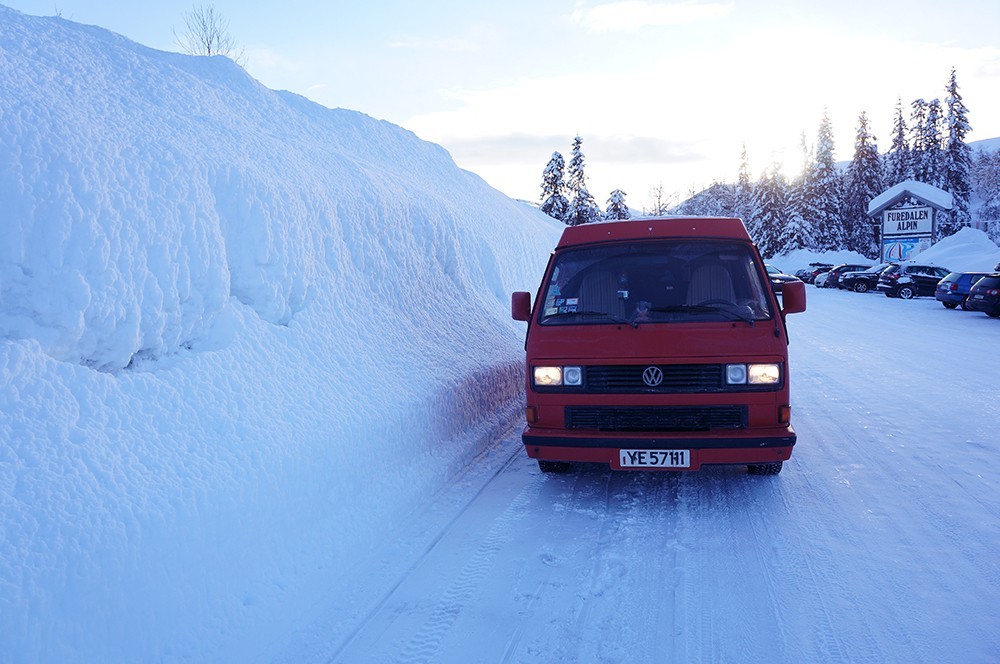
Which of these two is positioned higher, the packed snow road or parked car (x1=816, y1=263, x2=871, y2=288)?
parked car (x1=816, y1=263, x2=871, y2=288)

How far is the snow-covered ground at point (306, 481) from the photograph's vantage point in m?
3.31

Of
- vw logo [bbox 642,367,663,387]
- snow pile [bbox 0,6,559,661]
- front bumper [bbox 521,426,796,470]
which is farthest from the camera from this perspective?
vw logo [bbox 642,367,663,387]

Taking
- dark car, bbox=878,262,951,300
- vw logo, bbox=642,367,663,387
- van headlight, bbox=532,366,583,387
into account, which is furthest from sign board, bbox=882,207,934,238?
van headlight, bbox=532,366,583,387

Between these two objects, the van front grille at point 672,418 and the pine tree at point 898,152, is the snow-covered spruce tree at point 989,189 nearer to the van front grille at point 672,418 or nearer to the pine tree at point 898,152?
the pine tree at point 898,152

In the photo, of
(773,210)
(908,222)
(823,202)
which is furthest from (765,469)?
(823,202)

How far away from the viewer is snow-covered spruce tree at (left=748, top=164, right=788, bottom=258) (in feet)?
238

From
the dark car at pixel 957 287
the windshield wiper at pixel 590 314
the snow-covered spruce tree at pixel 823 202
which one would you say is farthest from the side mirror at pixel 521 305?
the snow-covered spruce tree at pixel 823 202

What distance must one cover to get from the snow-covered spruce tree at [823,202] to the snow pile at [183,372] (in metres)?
70.5

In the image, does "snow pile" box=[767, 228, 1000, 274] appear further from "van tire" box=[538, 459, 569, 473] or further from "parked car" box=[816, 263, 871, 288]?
"van tire" box=[538, 459, 569, 473]

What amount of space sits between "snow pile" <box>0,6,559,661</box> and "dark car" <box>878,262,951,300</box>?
30.5 metres

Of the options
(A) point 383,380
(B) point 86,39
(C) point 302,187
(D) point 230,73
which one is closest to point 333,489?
(A) point 383,380

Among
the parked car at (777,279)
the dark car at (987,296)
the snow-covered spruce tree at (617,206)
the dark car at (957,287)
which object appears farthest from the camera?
the snow-covered spruce tree at (617,206)

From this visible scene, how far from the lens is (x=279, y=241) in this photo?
678 centimetres

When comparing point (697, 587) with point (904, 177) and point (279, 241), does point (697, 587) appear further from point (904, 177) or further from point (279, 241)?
point (904, 177)
